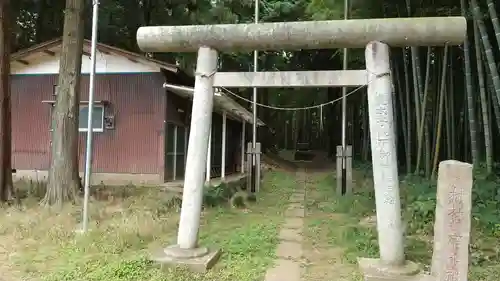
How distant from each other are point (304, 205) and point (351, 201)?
117cm

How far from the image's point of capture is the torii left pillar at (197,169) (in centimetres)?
496

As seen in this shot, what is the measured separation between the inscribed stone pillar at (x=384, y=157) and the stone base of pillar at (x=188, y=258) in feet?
6.03

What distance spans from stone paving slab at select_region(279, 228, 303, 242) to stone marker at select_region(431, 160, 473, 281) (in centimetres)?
307

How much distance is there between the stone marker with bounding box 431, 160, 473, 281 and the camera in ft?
11.3

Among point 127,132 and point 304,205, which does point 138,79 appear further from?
point 304,205

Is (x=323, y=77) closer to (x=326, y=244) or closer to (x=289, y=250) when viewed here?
(x=289, y=250)

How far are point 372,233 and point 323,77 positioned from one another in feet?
8.42

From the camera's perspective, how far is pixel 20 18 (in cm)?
1655

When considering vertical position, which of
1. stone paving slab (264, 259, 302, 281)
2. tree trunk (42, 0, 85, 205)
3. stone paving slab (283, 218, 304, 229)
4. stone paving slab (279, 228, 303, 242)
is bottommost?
stone paving slab (264, 259, 302, 281)

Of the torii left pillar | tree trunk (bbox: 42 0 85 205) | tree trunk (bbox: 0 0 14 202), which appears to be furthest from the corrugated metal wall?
the torii left pillar

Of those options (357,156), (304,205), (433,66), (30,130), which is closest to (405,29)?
(304,205)

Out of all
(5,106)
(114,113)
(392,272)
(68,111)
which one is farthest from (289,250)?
(114,113)

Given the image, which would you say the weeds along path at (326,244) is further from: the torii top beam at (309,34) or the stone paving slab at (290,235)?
the torii top beam at (309,34)

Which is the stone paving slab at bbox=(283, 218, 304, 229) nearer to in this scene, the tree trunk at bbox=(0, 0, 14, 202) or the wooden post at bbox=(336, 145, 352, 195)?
the wooden post at bbox=(336, 145, 352, 195)
